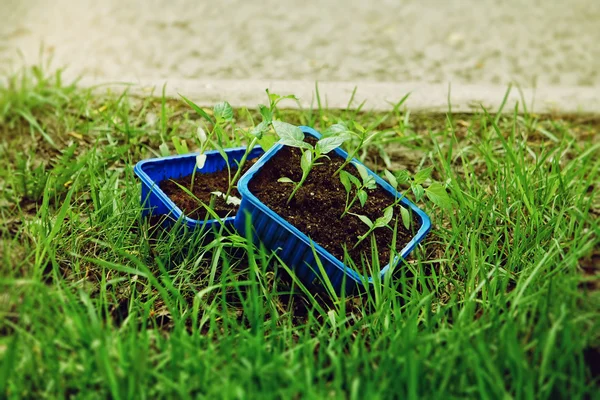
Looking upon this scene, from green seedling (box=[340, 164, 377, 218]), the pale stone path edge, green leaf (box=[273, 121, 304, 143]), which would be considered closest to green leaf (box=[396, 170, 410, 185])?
green seedling (box=[340, 164, 377, 218])

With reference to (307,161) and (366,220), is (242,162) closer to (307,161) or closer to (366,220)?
(307,161)

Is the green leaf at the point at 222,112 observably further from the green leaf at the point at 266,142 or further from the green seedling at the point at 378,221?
the green seedling at the point at 378,221

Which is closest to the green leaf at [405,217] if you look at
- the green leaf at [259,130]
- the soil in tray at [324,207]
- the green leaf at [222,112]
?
the soil in tray at [324,207]

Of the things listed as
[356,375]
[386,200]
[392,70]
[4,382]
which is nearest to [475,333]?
[356,375]

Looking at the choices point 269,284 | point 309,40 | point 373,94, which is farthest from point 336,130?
point 309,40

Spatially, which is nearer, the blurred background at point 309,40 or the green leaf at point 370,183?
the green leaf at point 370,183

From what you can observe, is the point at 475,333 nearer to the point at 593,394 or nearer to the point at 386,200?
the point at 593,394
